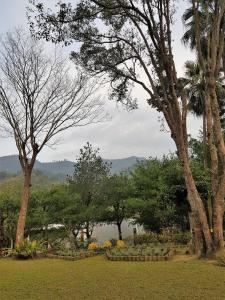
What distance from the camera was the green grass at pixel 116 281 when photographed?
7.89 m

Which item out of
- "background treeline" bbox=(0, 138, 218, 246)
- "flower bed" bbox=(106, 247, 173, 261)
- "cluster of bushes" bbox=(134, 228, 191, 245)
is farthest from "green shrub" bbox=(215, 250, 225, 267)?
"background treeline" bbox=(0, 138, 218, 246)

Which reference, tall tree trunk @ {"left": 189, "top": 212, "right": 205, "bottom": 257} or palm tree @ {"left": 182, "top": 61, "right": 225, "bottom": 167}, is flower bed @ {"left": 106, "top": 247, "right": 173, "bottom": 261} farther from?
palm tree @ {"left": 182, "top": 61, "right": 225, "bottom": 167}

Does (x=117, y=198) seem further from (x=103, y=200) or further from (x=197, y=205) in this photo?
(x=197, y=205)

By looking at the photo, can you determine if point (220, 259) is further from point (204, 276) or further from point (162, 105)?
point (162, 105)

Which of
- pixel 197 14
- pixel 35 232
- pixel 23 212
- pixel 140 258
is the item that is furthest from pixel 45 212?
pixel 197 14

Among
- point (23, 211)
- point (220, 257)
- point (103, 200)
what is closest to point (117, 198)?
point (103, 200)

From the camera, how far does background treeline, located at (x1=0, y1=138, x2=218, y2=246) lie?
21328mm

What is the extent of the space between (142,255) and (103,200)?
31.9 feet

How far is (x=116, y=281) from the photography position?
9.32 metres

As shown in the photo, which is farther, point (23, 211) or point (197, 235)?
point (23, 211)

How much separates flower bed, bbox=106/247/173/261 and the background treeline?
23.2ft

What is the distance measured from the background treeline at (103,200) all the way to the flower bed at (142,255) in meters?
7.06

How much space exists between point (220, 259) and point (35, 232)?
13439mm

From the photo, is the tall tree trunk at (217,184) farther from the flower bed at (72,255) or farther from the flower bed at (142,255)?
the flower bed at (72,255)
